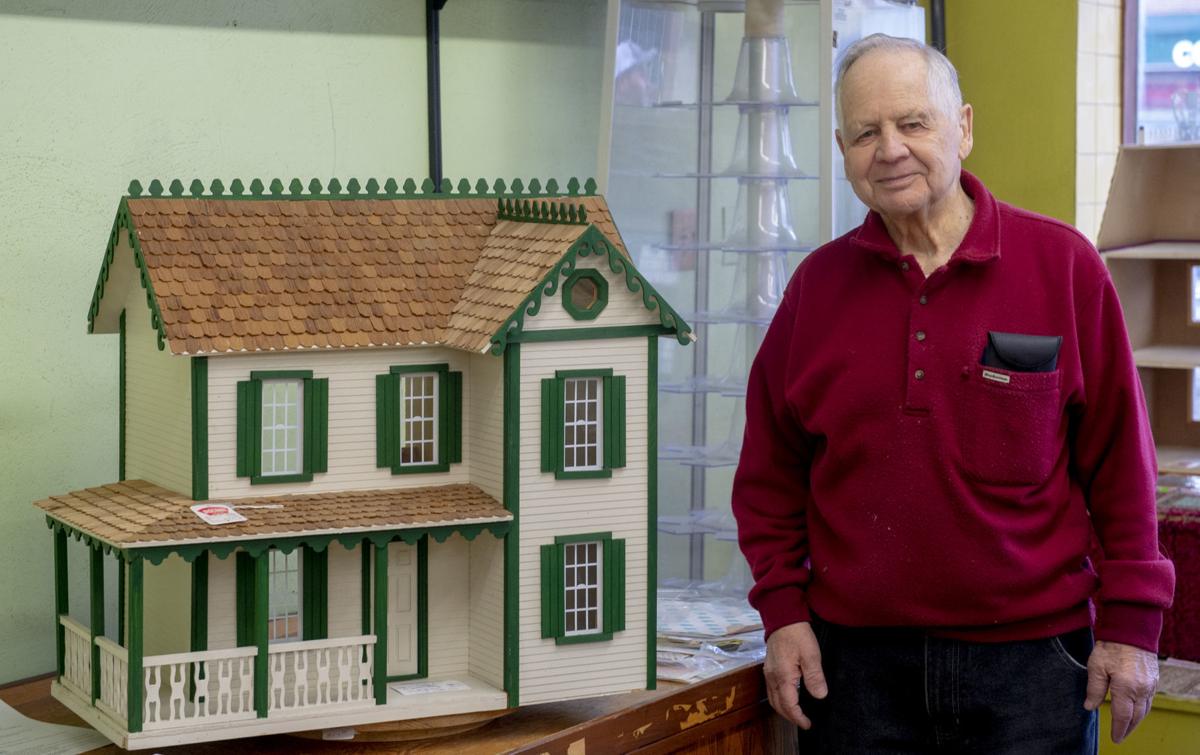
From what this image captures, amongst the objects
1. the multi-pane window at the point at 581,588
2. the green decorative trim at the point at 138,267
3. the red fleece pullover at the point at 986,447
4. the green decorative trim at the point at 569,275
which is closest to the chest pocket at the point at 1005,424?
the red fleece pullover at the point at 986,447

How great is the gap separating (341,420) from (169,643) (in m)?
0.49

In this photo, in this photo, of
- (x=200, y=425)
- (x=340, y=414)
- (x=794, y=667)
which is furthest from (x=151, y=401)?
(x=794, y=667)

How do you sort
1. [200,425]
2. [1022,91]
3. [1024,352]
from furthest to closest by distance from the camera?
[1022,91] < [200,425] < [1024,352]

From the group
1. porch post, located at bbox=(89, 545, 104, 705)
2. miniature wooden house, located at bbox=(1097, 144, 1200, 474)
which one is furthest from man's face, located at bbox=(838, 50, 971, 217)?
miniature wooden house, located at bbox=(1097, 144, 1200, 474)

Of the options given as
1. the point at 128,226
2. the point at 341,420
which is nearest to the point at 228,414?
the point at 341,420

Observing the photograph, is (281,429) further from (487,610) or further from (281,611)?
(487,610)

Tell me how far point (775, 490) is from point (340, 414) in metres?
0.90

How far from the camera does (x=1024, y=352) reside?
1877 millimetres

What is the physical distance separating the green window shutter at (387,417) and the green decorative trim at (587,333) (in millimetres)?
246

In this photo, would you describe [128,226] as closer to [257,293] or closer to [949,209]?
[257,293]

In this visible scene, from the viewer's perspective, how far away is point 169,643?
2.66 m

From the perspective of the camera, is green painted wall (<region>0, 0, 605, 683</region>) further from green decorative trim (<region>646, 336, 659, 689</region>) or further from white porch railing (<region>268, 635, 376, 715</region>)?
green decorative trim (<region>646, 336, 659, 689</region>)

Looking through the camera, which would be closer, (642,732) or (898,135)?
(898,135)

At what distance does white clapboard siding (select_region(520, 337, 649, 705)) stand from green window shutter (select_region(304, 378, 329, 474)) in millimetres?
345
